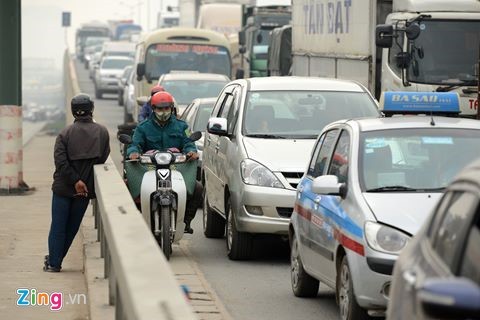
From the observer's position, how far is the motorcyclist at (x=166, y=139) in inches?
558

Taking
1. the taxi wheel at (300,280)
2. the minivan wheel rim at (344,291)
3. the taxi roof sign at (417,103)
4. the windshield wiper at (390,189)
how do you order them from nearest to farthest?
the minivan wheel rim at (344,291), the windshield wiper at (390,189), the taxi wheel at (300,280), the taxi roof sign at (417,103)

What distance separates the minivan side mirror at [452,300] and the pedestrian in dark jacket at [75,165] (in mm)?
8923

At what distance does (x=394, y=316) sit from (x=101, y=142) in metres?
7.63

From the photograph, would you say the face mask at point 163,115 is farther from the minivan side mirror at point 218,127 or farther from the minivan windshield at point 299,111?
the minivan windshield at point 299,111

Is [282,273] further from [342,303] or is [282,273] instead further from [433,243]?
[433,243]

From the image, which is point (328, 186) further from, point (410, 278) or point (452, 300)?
point (452, 300)

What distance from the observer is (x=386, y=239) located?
9.55 m

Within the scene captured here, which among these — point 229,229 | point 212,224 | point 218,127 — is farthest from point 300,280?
point 212,224

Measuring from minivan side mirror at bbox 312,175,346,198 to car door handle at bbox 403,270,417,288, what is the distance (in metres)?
4.08

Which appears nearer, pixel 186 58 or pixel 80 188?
pixel 80 188

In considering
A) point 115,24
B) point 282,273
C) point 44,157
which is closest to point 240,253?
point 282,273

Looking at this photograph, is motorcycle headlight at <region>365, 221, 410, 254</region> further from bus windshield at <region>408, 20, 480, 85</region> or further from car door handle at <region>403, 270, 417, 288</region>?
bus windshield at <region>408, 20, 480, 85</region>

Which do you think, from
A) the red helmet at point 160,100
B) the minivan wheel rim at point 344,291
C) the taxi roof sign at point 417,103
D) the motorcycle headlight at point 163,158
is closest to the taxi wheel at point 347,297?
the minivan wheel rim at point 344,291

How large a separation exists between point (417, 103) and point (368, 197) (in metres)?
3.73
